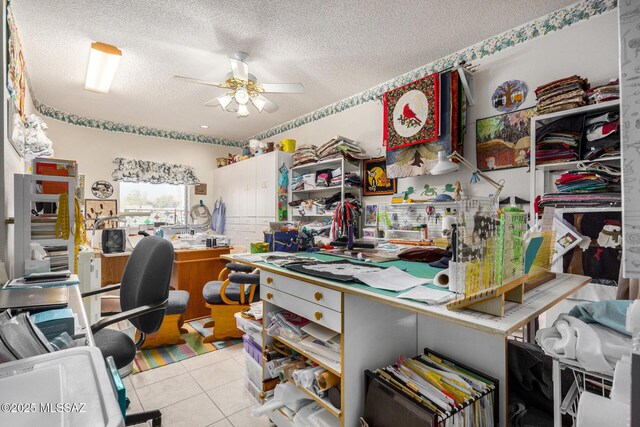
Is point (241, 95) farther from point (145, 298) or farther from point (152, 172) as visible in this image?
point (152, 172)

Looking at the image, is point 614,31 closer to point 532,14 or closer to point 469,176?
point 532,14

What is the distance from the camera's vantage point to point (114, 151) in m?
4.92

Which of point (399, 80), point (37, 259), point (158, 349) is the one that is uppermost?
point (399, 80)

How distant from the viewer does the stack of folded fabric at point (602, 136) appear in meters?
1.86

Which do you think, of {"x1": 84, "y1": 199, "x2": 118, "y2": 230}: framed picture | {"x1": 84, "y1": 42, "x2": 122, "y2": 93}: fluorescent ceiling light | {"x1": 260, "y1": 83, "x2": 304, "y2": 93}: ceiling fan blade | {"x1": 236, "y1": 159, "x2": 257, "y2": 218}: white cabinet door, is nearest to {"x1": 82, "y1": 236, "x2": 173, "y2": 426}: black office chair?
{"x1": 260, "y1": 83, "x2": 304, "y2": 93}: ceiling fan blade

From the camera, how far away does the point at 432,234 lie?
2943mm

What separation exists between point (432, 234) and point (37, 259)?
9.50 feet

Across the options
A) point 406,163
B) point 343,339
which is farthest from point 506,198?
point 343,339

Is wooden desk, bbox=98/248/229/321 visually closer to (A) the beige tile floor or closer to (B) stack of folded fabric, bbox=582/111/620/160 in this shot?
(A) the beige tile floor

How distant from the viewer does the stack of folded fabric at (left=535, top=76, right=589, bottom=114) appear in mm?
1996

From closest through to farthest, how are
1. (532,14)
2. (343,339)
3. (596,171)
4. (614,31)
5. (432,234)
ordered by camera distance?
(343,339) → (596,171) → (614,31) → (532,14) → (432,234)

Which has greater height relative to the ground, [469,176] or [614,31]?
[614,31]

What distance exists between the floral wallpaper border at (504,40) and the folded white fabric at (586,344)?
91.6 inches

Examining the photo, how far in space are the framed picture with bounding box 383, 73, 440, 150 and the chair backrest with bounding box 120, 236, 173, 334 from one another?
2.25 metres
